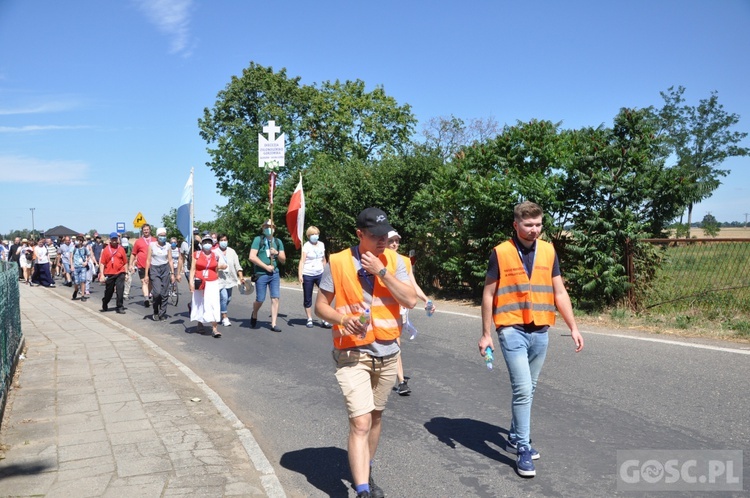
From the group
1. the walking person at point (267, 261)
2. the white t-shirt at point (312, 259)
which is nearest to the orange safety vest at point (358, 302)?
the walking person at point (267, 261)

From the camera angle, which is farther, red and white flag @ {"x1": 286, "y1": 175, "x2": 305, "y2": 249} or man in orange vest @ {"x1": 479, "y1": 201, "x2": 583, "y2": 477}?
red and white flag @ {"x1": 286, "y1": 175, "x2": 305, "y2": 249}

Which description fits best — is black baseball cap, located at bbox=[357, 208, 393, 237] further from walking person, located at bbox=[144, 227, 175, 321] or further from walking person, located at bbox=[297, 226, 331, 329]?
walking person, located at bbox=[144, 227, 175, 321]

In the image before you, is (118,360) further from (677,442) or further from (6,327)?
(677,442)

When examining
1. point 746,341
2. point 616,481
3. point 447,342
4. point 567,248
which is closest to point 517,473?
point 616,481

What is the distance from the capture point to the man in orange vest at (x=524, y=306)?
4.69m

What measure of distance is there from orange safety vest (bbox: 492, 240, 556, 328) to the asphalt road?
1.10 metres

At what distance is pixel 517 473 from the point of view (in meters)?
4.65

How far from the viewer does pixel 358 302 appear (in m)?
4.04

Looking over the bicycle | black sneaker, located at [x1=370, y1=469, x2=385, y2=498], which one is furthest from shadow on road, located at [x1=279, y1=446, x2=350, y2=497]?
the bicycle

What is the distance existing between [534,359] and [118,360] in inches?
237

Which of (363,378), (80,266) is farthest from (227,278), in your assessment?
(363,378)

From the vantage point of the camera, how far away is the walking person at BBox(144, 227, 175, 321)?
13352mm

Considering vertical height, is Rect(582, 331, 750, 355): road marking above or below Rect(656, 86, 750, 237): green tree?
below

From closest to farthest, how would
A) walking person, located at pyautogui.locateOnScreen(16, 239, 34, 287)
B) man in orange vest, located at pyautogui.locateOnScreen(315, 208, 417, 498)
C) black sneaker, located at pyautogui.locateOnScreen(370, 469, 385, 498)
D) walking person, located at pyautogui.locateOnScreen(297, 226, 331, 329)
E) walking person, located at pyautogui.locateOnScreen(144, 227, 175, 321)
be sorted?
man in orange vest, located at pyautogui.locateOnScreen(315, 208, 417, 498), black sneaker, located at pyautogui.locateOnScreen(370, 469, 385, 498), walking person, located at pyautogui.locateOnScreen(297, 226, 331, 329), walking person, located at pyautogui.locateOnScreen(144, 227, 175, 321), walking person, located at pyautogui.locateOnScreen(16, 239, 34, 287)
